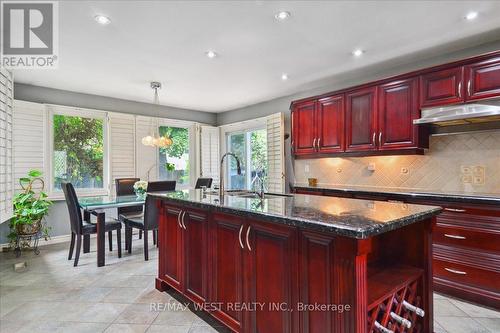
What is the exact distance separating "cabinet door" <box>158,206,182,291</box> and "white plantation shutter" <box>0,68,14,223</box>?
1.39 meters

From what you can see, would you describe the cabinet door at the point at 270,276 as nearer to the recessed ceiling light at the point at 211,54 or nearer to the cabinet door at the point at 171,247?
the cabinet door at the point at 171,247

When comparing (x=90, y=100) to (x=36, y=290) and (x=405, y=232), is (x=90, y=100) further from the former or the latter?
(x=405, y=232)

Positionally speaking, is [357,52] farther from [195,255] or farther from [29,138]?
[29,138]

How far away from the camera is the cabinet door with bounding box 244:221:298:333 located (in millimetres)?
1465

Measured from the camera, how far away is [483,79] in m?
2.60

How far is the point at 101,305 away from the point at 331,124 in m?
3.40

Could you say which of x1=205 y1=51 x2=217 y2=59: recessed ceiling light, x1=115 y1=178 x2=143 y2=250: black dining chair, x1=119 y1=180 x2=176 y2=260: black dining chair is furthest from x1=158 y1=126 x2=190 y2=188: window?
x1=205 y1=51 x2=217 y2=59: recessed ceiling light

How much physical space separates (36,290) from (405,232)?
331 cm

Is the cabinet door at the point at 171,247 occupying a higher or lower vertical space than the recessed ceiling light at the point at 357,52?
lower

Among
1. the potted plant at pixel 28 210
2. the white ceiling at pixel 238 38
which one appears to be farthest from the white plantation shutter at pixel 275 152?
the potted plant at pixel 28 210

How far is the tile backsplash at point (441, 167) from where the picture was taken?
2867 millimetres

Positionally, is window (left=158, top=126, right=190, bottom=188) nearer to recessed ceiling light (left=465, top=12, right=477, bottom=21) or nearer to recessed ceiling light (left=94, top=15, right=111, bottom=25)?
recessed ceiling light (left=94, top=15, right=111, bottom=25)

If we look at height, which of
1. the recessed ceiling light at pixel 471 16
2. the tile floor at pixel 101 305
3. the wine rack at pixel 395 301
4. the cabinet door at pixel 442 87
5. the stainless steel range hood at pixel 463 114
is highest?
the recessed ceiling light at pixel 471 16

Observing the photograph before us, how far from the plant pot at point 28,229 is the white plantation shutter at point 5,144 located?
1362 millimetres
